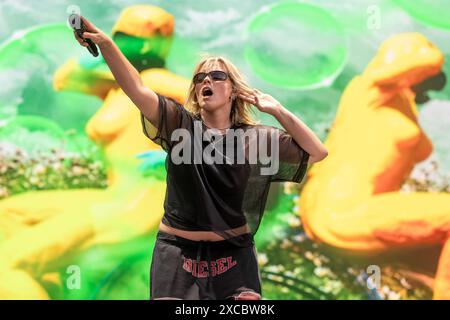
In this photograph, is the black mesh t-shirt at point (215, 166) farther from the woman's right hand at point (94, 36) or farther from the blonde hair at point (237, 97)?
the woman's right hand at point (94, 36)

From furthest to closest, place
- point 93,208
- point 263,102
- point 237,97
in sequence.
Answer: point 93,208, point 237,97, point 263,102

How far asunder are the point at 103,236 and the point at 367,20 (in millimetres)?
1987

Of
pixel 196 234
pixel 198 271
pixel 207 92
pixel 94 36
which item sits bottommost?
pixel 198 271

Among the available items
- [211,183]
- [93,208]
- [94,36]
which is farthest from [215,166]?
[93,208]

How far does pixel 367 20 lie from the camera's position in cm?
383

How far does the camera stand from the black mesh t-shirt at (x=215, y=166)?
2.00m

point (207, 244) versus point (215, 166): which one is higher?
point (215, 166)

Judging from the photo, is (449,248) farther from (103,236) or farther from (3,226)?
(3,226)

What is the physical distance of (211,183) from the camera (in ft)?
6.63

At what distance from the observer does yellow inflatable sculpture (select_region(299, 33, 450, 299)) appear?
146 inches

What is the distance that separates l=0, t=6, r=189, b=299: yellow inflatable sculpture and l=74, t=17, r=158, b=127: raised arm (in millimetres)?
1843

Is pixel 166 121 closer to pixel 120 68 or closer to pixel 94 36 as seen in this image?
pixel 120 68

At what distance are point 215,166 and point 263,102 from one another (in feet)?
0.90
